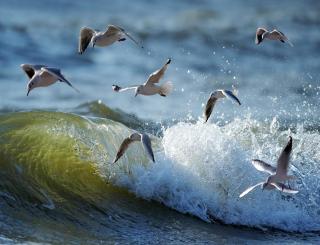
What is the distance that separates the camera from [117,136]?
1150cm

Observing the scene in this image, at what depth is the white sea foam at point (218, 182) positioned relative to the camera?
10.8 m

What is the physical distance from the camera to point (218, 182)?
11.1 m

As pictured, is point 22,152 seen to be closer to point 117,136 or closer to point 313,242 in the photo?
point 117,136

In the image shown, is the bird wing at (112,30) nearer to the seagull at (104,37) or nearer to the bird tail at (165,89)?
the seagull at (104,37)

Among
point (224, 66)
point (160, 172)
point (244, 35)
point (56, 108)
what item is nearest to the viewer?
point (160, 172)

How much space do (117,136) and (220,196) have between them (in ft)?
4.75

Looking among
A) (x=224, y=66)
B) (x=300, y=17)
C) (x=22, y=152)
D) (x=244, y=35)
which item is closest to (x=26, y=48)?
(x=224, y=66)

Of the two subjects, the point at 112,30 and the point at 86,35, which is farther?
the point at 86,35

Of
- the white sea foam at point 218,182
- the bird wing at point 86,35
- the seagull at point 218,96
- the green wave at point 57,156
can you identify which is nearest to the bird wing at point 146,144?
the seagull at point 218,96

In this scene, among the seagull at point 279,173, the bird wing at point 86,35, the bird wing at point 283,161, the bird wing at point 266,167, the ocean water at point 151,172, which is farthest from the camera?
the ocean water at point 151,172

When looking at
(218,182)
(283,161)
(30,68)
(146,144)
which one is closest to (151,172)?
(218,182)

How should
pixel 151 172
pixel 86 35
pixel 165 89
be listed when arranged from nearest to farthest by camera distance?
pixel 165 89
pixel 86 35
pixel 151 172

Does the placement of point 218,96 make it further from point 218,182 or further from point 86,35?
point 218,182

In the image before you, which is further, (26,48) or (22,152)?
(26,48)
